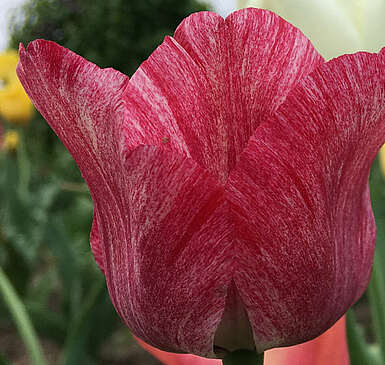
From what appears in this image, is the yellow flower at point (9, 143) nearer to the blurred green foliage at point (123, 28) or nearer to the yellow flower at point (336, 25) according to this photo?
the yellow flower at point (336, 25)

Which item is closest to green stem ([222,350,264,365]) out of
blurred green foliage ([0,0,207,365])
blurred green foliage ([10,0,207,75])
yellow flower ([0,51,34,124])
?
blurred green foliage ([0,0,207,365])

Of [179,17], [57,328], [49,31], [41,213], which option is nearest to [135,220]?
[57,328]

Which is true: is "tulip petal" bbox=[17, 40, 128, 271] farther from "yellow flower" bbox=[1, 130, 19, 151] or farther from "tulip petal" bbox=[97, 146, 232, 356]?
"yellow flower" bbox=[1, 130, 19, 151]

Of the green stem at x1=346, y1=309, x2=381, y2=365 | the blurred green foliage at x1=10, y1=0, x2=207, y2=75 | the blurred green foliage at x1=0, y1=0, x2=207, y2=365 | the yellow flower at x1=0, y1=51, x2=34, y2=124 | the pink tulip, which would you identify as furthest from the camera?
the blurred green foliage at x1=10, y1=0, x2=207, y2=75

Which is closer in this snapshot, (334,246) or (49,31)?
(334,246)

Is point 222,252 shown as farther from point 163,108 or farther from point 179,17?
point 179,17

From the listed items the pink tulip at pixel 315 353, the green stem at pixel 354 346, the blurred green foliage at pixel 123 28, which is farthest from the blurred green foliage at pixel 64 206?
the green stem at pixel 354 346

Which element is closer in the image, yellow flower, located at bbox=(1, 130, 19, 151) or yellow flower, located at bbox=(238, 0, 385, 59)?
yellow flower, located at bbox=(238, 0, 385, 59)
